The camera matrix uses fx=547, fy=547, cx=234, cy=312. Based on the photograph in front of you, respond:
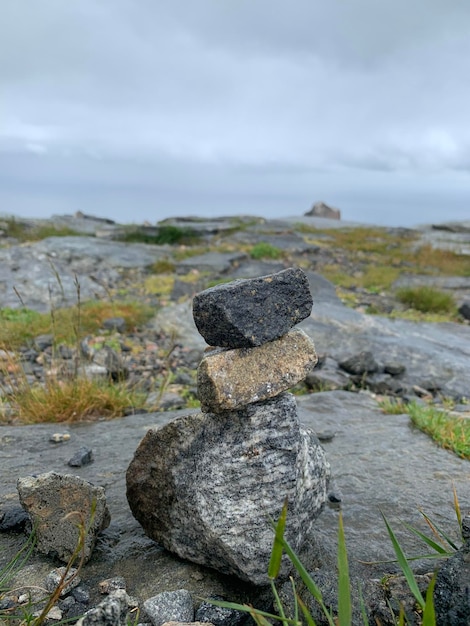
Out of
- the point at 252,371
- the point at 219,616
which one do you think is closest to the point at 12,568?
the point at 219,616

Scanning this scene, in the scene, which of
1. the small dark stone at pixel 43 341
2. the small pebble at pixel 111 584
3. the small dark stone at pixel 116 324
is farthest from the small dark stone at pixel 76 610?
the small dark stone at pixel 116 324

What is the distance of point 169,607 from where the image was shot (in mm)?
2273

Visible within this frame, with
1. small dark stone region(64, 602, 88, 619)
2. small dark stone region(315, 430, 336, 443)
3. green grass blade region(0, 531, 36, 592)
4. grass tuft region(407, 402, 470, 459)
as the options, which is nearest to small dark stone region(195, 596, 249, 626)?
small dark stone region(64, 602, 88, 619)

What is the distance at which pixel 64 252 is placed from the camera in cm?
1496

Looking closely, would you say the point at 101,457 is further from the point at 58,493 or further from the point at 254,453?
the point at 254,453

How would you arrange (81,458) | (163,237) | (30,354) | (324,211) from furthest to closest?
(324,211) → (163,237) → (30,354) → (81,458)

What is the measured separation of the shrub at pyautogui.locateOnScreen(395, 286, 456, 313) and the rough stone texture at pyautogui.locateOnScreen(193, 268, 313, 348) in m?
10.1

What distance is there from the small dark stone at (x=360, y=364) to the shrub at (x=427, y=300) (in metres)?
5.38

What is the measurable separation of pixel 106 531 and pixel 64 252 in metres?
13.0

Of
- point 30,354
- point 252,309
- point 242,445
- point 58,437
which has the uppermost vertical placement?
point 252,309

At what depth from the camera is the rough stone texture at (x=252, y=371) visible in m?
2.46

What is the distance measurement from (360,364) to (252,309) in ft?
15.9

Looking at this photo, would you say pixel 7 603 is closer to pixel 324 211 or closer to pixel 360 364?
pixel 360 364

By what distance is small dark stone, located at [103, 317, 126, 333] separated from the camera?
8516 mm
